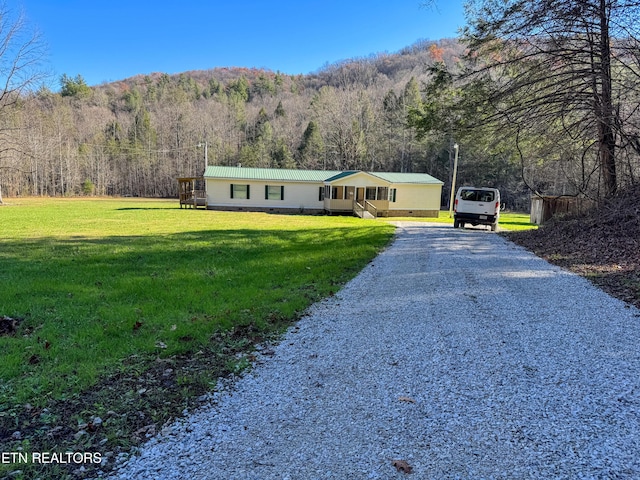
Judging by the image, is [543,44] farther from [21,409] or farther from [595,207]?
[21,409]

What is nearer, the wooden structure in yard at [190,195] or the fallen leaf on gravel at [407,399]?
the fallen leaf on gravel at [407,399]

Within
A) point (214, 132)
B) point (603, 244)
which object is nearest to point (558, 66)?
point (603, 244)

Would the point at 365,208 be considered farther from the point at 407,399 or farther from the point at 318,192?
the point at 407,399

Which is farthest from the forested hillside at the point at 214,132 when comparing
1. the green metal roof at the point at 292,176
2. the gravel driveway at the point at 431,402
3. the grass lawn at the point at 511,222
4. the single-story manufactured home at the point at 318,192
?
the gravel driveway at the point at 431,402

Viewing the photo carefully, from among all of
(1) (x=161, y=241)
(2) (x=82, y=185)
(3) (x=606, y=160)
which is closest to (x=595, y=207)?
(3) (x=606, y=160)

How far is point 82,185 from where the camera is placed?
5762 centimetres

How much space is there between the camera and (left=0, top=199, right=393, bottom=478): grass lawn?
9.07 feet

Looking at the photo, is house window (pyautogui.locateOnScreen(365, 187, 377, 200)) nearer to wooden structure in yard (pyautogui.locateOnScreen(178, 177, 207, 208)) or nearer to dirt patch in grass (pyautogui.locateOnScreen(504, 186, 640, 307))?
wooden structure in yard (pyautogui.locateOnScreen(178, 177, 207, 208))

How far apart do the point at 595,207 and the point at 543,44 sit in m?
5.31

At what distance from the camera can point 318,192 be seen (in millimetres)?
29781

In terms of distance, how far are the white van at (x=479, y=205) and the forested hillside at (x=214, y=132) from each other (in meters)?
30.6

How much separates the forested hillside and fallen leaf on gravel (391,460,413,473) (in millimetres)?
45096

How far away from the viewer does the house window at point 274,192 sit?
2925cm

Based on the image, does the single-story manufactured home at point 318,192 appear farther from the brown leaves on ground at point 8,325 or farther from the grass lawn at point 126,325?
the brown leaves on ground at point 8,325
